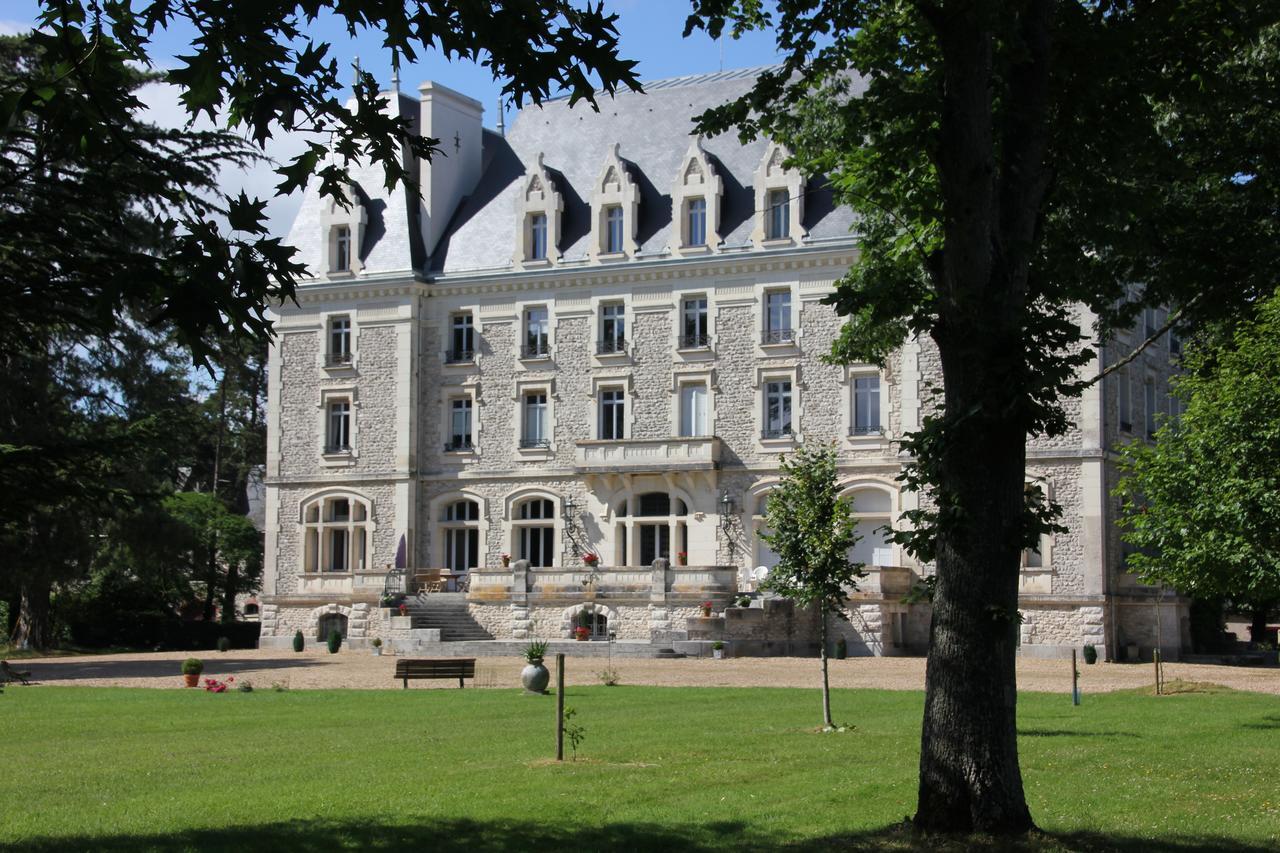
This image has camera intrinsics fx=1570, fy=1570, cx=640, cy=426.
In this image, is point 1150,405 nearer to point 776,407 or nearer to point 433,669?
point 776,407

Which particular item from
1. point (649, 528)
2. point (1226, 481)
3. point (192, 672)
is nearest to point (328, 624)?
point (649, 528)

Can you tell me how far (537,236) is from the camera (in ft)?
155

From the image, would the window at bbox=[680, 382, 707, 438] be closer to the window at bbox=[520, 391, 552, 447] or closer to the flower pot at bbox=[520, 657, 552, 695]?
the window at bbox=[520, 391, 552, 447]

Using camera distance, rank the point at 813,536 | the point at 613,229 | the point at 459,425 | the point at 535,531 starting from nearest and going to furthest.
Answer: the point at 813,536, the point at 613,229, the point at 535,531, the point at 459,425

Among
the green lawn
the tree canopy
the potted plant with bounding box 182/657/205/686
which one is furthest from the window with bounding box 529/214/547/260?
the tree canopy

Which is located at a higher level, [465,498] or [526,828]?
[465,498]

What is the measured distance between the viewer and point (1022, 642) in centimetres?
4062

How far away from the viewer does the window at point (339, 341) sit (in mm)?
48531

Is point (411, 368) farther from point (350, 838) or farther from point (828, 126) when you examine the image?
point (350, 838)

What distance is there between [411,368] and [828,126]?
31497 mm

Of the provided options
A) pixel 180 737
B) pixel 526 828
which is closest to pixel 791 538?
pixel 180 737

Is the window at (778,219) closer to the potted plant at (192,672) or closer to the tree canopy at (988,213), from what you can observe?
the potted plant at (192,672)

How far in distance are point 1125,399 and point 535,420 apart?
55.1 feet

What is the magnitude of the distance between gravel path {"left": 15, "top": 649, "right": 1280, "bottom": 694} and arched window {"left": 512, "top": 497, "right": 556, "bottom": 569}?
22.8 ft
